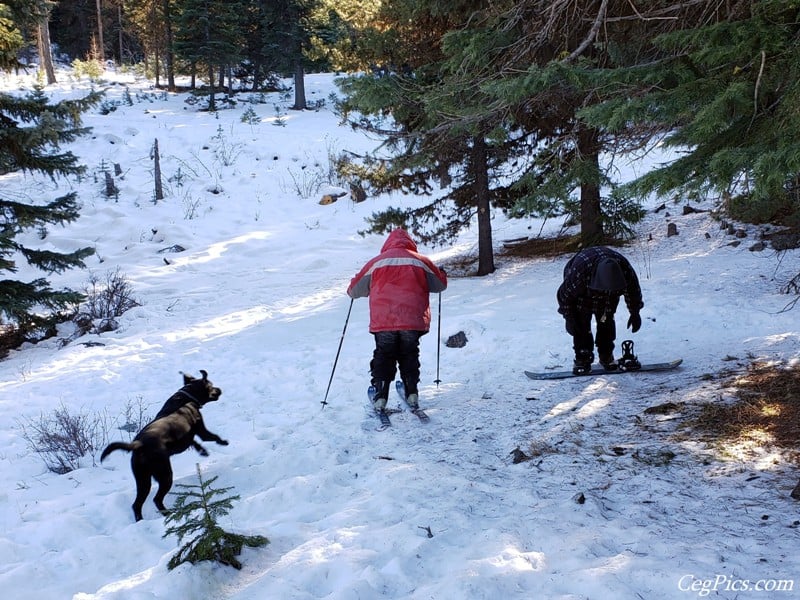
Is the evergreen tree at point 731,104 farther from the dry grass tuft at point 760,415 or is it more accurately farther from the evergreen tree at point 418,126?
the evergreen tree at point 418,126

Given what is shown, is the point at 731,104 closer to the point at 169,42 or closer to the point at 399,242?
the point at 399,242

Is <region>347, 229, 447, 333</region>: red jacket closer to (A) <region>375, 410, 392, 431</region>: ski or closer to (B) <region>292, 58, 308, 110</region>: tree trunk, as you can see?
(A) <region>375, 410, 392, 431</region>: ski

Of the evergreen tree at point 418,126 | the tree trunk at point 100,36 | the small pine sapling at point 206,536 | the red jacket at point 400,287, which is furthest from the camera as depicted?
the tree trunk at point 100,36

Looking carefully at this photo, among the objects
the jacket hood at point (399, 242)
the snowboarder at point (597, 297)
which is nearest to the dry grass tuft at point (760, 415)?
the snowboarder at point (597, 297)

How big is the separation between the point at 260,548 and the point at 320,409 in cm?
308

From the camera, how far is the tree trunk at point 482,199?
38.9 feet

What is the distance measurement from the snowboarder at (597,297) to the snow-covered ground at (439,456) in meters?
0.38

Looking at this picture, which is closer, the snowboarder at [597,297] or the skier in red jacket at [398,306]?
the skier in red jacket at [398,306]

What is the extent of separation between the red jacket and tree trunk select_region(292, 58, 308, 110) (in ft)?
94.9

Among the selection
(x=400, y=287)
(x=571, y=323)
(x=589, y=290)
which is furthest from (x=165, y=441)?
(x=589, y=290)

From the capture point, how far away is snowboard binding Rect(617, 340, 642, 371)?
21.7 feet

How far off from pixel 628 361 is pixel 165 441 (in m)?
5.26

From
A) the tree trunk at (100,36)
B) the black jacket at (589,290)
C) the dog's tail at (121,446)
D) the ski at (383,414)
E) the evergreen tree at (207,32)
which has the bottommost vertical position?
the ski at (383,414)

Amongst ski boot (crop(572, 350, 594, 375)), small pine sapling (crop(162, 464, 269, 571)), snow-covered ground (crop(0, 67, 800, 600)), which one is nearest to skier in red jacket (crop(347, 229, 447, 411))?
snow-covered ground (crop(0, 67, 800, 600))
